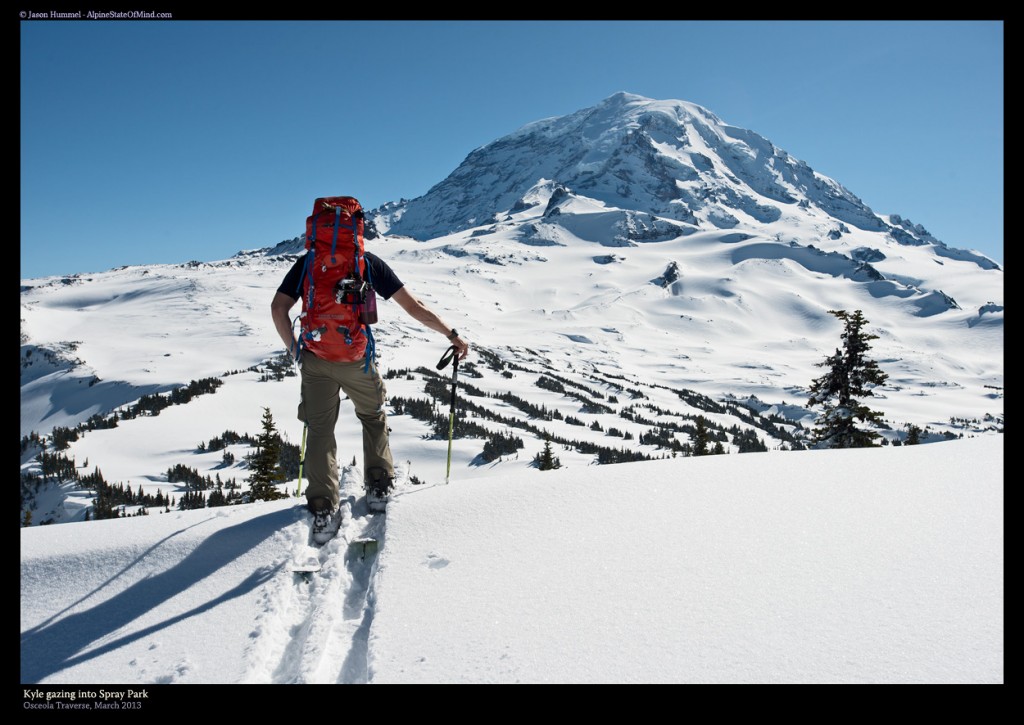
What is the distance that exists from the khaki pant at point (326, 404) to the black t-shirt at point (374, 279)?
555mm

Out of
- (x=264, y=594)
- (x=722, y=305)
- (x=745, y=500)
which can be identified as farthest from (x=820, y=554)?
(x=722, y=305)

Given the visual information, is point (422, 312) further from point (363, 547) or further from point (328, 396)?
point (363, 547)

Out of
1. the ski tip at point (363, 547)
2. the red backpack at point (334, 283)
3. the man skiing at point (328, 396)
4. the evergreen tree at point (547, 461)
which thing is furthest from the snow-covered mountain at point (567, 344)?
the red backpack at point (334, 283)

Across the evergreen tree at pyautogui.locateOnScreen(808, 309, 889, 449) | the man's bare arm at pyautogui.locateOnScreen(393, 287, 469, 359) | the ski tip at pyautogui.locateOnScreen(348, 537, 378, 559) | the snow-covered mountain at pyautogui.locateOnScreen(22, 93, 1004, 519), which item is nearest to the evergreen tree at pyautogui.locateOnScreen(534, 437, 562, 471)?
the snow-covered mountain at pyautogui.locateOnScreen(22, 93, 1004, 519)

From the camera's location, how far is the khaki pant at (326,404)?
4320 mm

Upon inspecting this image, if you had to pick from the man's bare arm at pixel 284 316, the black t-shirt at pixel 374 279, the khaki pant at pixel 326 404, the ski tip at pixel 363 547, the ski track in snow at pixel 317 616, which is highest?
the black t-shirt at pixel 374 279

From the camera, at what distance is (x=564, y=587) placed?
3.18 meters

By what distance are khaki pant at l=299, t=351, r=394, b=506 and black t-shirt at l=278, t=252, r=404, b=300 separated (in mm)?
555

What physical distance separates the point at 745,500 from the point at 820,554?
855mm

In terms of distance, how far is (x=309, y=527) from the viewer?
4.16m

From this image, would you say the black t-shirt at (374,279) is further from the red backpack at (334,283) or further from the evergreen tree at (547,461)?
the evergreen tree at (547,461)

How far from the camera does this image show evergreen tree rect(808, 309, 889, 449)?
53.5 ft

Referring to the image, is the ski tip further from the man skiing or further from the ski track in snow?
the man skiing

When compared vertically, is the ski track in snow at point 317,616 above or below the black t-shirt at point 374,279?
below
